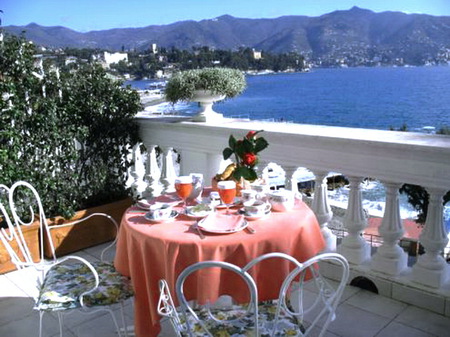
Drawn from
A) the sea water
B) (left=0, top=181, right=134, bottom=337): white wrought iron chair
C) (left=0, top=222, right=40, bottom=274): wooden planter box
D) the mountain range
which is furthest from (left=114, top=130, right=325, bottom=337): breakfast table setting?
the mountain range

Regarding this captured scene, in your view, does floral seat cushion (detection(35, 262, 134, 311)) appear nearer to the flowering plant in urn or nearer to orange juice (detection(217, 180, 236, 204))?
orange juice (detection(217, 180, 236, 204))

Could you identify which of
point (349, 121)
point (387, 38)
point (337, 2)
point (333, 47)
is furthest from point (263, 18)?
point (337, 2)

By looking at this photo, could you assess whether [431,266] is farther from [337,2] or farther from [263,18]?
[337,2]

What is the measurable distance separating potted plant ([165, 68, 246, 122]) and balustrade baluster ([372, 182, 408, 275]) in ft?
4.71

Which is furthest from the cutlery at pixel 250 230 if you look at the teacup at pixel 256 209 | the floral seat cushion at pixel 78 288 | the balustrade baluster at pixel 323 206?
the balustrade baluster at pixel 323 206

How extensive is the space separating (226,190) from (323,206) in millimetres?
1054

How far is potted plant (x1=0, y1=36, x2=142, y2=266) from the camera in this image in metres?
3.22

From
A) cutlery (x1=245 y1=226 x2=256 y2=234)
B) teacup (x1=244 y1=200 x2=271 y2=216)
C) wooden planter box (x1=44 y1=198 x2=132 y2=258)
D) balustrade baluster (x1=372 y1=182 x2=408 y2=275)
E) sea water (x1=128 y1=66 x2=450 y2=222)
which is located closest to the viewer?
cutlery (x1=245 y1=226 x2=256 y2=234)

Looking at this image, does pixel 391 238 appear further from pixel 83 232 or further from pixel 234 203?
pixel 83 232

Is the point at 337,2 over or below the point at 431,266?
over

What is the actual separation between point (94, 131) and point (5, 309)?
1.65m

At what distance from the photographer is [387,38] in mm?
82812

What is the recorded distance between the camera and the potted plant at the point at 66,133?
3219 mm

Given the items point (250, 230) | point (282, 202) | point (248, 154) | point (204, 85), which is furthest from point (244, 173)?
point (204, 85)
